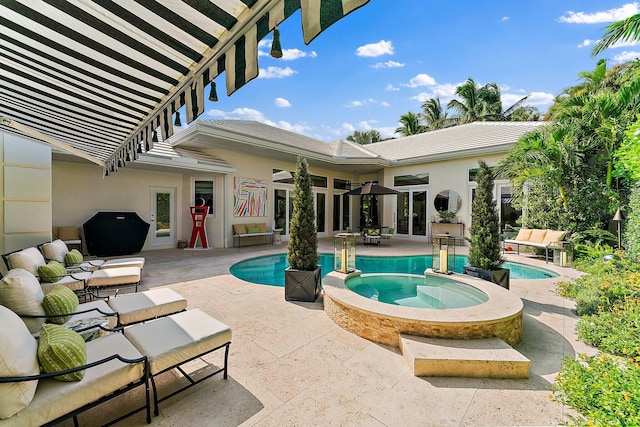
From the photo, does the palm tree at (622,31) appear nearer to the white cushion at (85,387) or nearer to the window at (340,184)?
the white cushion at (85,387)

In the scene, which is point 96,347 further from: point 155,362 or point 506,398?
point 506,398

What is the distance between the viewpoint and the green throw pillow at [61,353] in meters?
1.78

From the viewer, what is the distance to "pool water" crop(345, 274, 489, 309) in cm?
461

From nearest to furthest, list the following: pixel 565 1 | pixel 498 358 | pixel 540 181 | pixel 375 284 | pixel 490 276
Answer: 1. pixel 498 358
2. pixel 490 276
3. pixel 375 284
4. pixel 565 1
5. pixel 540 181

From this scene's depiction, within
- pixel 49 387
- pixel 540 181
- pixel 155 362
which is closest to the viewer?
pixel 49 387

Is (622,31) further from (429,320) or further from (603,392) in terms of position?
(603,392)

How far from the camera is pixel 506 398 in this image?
2381 millimetres

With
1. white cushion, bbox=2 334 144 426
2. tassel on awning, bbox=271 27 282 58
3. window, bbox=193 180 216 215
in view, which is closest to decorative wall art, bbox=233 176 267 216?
window, bbox=193 180 216 215

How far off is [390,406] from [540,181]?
9.72 m

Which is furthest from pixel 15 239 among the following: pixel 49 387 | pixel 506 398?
pixel 506 398

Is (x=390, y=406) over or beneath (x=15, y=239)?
beneath

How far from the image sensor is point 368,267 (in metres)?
8.27

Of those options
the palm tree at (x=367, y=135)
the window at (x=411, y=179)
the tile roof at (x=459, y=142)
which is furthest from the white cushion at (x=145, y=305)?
the palm tree at (x=367, y=135)

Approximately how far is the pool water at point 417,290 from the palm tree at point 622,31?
6.67 m
